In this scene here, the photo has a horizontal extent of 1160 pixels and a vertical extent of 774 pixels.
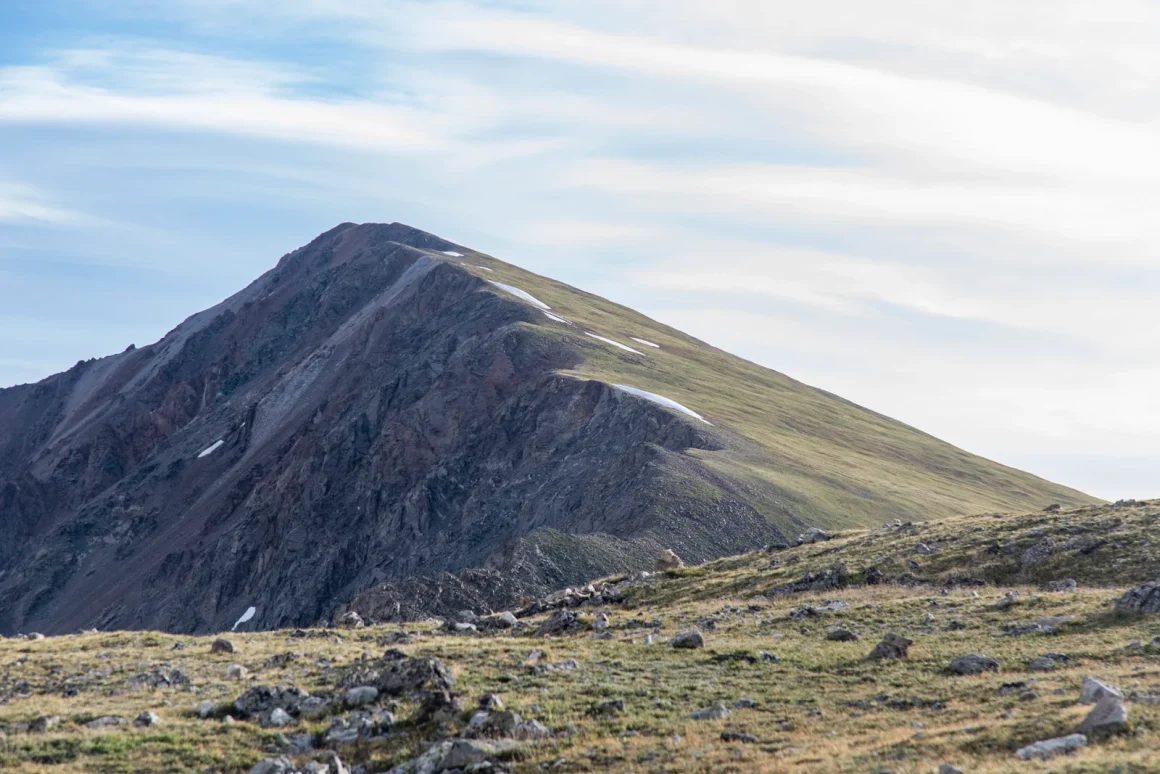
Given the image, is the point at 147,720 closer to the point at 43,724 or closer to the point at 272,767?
the point at 43,724

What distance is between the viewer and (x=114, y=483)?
164 m

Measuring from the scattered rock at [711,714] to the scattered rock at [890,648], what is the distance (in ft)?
18.5

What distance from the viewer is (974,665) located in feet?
76.0

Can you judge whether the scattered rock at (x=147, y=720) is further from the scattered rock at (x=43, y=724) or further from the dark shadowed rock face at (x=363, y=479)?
the dark shadowed rock face at (x=363, y=479)

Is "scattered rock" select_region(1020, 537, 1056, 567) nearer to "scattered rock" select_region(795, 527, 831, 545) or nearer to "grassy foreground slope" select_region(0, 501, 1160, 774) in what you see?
"grassy foreground slope" select_region(0, 501, 1160, 774)

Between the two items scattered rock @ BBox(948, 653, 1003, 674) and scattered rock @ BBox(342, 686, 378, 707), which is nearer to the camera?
scattered rock @ BBox(342, 686, 378, 707)

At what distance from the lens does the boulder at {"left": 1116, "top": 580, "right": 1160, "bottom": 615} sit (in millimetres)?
27250

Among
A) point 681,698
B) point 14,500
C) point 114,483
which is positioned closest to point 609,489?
point 681,698

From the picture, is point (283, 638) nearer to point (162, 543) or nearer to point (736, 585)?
point (736, 585)

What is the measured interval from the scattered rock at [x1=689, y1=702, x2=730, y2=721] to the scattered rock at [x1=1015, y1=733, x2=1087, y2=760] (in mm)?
6425

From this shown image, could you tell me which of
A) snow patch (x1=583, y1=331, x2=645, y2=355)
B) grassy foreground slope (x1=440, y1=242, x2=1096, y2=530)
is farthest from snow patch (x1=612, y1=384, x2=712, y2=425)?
snow patch (x1=583, y1=331, x2=645, y2=355)

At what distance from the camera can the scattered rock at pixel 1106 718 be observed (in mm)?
16188

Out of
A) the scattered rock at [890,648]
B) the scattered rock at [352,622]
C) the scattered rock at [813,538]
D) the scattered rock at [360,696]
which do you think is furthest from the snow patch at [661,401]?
the scattered rock at [360,696]

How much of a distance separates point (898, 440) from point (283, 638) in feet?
382
